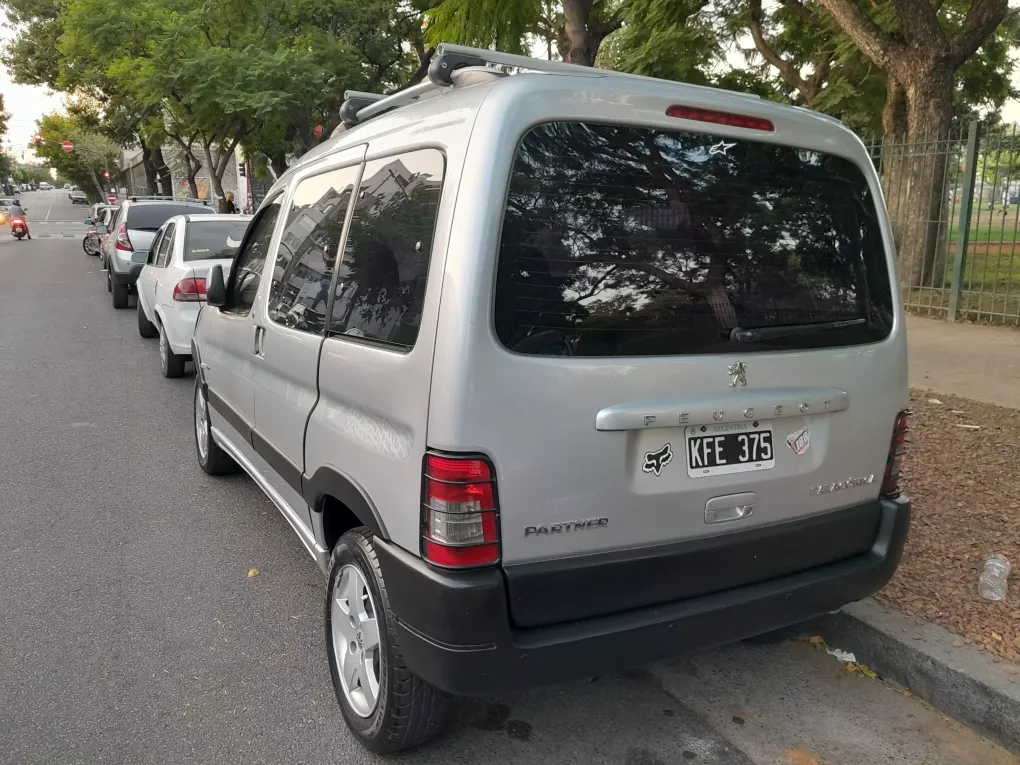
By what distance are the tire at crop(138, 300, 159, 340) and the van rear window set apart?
9.53 m

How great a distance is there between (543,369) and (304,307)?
1.38 metres

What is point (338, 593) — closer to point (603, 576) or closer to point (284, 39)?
point (603, 576)

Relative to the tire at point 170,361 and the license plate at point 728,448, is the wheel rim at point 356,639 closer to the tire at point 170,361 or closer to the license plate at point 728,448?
the license plate at point 728,448

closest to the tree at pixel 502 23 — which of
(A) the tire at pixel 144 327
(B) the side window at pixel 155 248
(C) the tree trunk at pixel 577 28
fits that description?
(C) the tree trunk at pixel 577 28

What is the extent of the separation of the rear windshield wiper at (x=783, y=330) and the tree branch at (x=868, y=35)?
29.5ft

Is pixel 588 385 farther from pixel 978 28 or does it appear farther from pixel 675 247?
pixel 978 28

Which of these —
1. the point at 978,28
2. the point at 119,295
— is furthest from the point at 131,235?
the point at 978,28

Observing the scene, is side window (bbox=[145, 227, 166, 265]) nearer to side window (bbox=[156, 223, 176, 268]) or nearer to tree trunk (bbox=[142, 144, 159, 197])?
side window (bbox=[156, 223, 176, 268])

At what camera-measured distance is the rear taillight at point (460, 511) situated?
2.21 meters

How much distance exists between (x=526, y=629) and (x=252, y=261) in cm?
269

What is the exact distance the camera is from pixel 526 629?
234cm

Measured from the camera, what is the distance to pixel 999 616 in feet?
10.8

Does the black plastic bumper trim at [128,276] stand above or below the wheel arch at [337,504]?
above

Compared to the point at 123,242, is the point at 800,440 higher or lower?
lower
